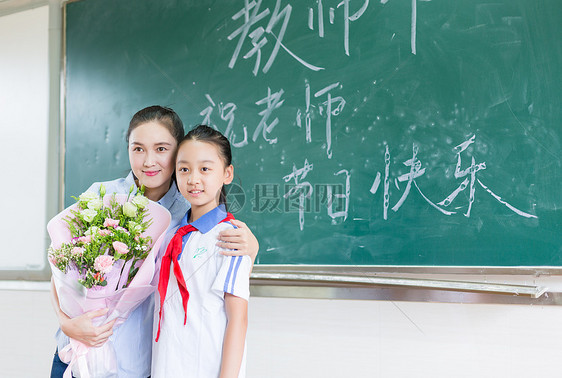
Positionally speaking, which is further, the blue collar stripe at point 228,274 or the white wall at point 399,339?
the white wall at point 399,339

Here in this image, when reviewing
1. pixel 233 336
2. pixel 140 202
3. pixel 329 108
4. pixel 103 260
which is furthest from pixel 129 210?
pixel 329 108

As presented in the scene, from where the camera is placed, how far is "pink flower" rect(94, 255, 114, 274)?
3.83ft

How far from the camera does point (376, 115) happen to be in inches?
74.2

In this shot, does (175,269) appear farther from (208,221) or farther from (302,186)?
(302,186)

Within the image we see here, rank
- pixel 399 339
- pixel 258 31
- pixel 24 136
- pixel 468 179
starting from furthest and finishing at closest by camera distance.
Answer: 1. pixel 24 136
2. pixel 258 31
3. pixel 399 339
4. pixel 468 179

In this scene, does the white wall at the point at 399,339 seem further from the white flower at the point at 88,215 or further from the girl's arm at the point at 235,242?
the white flower at the point at 88,215

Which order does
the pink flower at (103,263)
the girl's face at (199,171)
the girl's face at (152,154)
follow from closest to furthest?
the pink flower at (103,263) → the girl's face at (199,171) → the girl's face at (152,154)

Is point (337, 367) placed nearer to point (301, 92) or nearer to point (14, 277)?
point (301, 92)

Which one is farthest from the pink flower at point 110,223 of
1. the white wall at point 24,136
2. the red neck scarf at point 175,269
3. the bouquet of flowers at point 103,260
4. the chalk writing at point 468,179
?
the white wall at point 24,136

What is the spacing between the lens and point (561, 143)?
1.66 meters

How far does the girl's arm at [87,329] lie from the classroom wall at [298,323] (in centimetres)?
93

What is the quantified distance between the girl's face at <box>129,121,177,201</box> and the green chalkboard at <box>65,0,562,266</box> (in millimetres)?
673

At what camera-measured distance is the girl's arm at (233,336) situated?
3.84ft

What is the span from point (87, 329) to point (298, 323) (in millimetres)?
1013
